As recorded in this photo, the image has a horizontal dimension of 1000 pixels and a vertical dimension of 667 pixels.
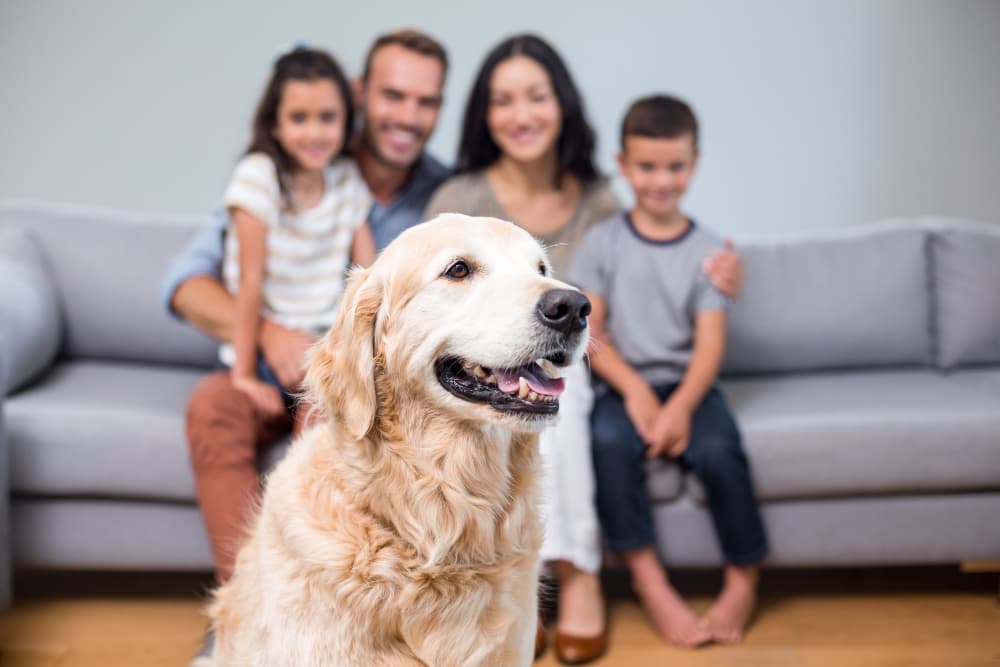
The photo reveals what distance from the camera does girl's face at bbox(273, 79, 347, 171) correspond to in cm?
232

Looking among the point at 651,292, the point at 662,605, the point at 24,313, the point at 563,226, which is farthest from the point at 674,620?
the point at 24,313

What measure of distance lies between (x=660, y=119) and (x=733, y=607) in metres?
1.21

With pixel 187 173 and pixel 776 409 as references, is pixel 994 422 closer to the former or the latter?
pixel 776 409

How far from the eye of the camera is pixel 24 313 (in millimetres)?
2414

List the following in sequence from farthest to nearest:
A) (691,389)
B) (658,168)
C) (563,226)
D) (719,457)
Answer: (563,226) < (658,168) < (691,389) < (719,457)

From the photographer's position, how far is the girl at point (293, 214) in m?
2.27

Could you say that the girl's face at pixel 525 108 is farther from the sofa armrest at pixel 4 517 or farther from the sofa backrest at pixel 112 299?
the sofa armrest at pixel 4 517

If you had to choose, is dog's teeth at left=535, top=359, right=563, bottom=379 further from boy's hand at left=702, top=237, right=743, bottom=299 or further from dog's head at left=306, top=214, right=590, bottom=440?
boy's hand at left=702, top=237, right=743, bottom=299

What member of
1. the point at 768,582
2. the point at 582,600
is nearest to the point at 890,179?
the point at 768,582

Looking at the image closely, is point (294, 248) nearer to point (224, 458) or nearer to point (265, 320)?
point (265, 320)

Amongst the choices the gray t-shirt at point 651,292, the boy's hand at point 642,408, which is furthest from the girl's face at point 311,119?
the boy's hand at point 642,408

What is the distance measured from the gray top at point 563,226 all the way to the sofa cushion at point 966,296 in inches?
43.7

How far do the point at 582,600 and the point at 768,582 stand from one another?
0.67 metres

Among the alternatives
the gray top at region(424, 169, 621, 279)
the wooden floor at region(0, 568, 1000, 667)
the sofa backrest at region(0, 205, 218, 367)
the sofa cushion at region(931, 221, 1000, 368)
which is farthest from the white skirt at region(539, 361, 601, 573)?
the sofa cushion at region(931, 221, 1000, 368)
